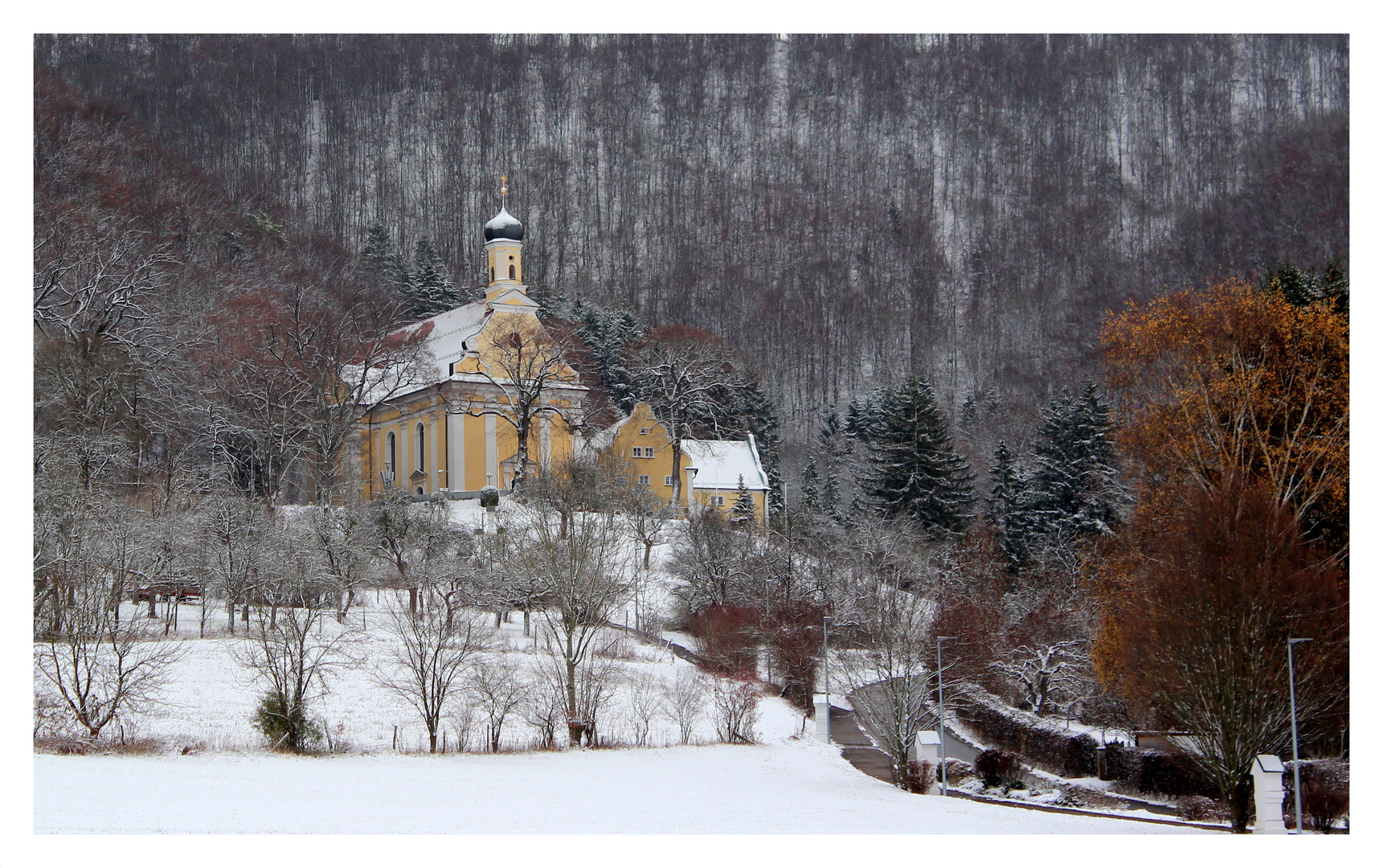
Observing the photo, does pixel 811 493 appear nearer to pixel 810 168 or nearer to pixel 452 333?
pixel 452 333

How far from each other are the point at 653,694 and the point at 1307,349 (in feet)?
48.3

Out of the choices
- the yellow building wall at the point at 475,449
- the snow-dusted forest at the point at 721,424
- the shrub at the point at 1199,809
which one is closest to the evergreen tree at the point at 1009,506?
the snow-dusted forest at the point at 721,424

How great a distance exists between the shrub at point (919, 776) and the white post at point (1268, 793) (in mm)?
6396

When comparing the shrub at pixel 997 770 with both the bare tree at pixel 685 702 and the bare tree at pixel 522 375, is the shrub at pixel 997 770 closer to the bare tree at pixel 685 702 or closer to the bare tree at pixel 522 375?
the bare tree at pixel 685 702

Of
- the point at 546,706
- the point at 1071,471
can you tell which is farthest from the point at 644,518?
the point at 546,706

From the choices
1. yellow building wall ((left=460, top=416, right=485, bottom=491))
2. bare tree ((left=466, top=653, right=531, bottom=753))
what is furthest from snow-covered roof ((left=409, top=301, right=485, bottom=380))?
bare tree ((left=466, top=653, right=531, bottom=753))

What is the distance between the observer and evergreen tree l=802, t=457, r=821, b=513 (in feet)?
183

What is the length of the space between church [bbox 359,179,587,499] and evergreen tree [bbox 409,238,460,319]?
16.6 metres

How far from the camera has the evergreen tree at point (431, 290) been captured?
75.7 metres

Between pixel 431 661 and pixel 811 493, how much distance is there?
3711cm

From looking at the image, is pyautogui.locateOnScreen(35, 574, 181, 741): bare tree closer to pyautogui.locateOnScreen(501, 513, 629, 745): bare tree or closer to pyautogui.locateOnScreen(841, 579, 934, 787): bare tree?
pyautogui.locateOnScreen(501, 513, 629, 745): bare tree

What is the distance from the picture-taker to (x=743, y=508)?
166 feet

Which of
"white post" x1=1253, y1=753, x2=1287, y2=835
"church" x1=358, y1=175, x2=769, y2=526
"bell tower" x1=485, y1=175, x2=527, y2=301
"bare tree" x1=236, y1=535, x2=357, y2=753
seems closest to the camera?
"white post" x1=1253, y1=753, x2=1287, y2=835

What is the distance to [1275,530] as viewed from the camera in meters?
19.6
